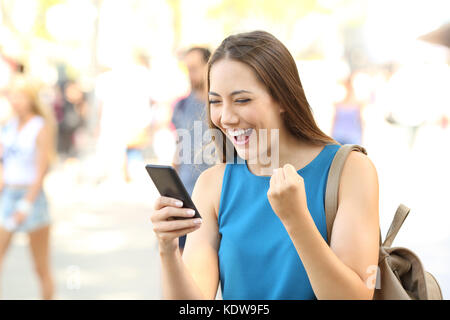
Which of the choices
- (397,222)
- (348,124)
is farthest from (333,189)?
(348,124)

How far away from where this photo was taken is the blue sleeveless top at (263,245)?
154cm

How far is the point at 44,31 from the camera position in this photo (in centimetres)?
1803

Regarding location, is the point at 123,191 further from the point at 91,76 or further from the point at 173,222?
the point at 173,222

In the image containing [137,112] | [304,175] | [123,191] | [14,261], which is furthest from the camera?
[123,191]

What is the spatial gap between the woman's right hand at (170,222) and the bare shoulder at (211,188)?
22cm

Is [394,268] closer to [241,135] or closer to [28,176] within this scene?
[241,135]

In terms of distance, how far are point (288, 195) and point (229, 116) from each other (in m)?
0.35

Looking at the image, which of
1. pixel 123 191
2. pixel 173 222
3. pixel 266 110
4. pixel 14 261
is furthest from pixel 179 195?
pixel 123 191

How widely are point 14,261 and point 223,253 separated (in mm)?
4538

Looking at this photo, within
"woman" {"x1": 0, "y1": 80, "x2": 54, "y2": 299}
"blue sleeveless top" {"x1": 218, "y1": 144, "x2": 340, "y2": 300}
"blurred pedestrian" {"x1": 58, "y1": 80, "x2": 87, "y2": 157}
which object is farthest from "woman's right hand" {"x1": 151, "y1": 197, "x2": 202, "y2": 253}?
"blurred pedestrian" {"x1": 58, "y1": 80, "x2": 87, "y2": 157}

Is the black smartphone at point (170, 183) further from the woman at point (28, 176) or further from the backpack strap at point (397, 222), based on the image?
the woman at point (28, 176)

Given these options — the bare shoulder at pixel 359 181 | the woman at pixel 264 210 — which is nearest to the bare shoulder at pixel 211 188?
the woman at pixel 264 210

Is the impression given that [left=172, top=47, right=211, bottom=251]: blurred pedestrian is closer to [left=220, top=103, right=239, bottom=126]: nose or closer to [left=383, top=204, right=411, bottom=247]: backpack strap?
[left=220, top=103, right=239, bottom=126]: nose
